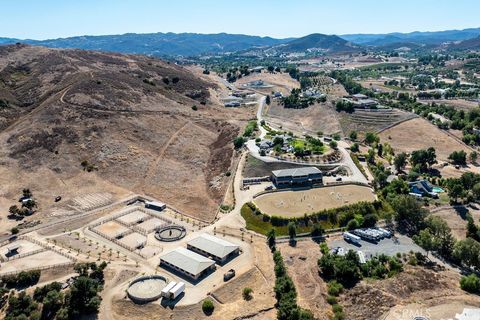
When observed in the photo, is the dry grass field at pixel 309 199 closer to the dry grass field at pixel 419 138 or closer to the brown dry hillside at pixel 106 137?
the brown dry hillside at pixel 106 137

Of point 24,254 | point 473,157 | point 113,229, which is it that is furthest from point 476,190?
point 24,254

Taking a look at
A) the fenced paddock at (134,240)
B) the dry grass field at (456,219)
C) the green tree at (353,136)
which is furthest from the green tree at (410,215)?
the green tree at (353,136)

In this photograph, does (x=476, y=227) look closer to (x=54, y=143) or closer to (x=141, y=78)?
(x=54, y=143)

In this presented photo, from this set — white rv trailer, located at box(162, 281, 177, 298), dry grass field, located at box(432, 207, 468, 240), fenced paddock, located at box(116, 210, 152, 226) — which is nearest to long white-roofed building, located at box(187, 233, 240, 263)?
white rv trailer, located at box(162, 281, 177, 298)

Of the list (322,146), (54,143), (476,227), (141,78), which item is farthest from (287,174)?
(141,78)

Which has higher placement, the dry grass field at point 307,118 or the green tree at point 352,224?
the dry grass field at point 307,118

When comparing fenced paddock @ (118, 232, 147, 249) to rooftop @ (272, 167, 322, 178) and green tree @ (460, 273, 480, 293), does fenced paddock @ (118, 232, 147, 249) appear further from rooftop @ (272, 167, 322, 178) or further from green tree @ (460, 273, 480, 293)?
green tree @ (460, 273, 480, 293)

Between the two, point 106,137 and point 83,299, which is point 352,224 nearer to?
point 83,299
